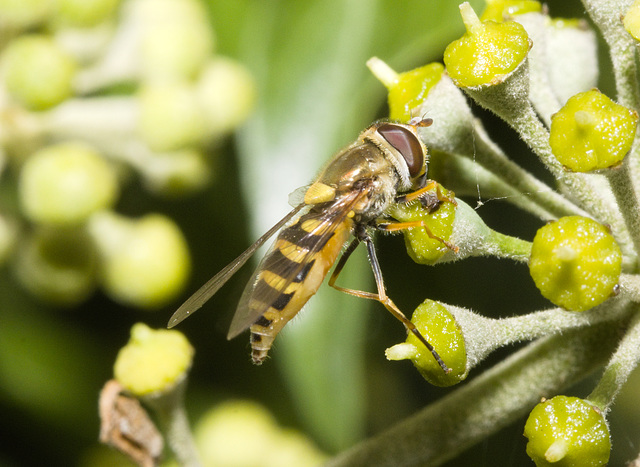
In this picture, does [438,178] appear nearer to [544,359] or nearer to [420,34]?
[544,359]

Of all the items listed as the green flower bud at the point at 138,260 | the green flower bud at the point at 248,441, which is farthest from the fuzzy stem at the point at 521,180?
the green flower bud at the point at 248,441

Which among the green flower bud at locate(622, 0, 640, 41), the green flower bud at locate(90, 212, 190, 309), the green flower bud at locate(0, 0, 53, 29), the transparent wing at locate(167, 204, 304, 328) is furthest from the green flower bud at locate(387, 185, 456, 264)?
the green flower bud at locate(0, 0, 53, 29)

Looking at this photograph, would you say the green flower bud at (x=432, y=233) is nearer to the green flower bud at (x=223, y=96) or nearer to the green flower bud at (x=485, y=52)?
the green flower bud at (x=485, y=52)

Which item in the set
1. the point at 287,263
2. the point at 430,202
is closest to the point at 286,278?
the point at 287,263

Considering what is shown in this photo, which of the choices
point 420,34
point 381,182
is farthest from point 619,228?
point 420,34

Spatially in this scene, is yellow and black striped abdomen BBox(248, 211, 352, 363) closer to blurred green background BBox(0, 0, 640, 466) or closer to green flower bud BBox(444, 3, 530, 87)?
blurred green background BBox(0, 0, 640, 466)
